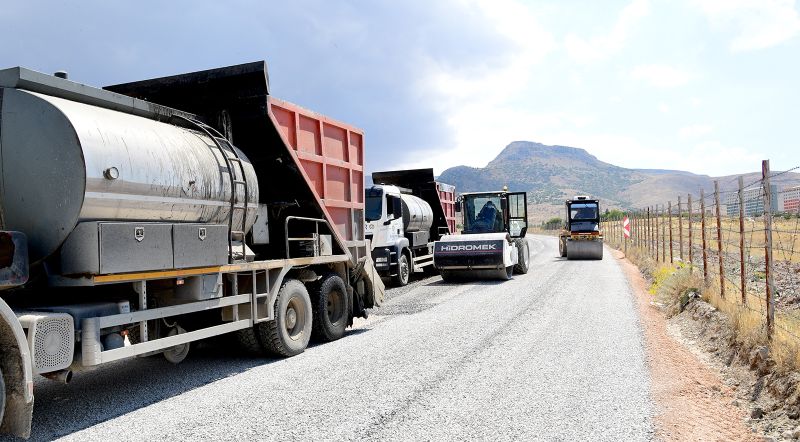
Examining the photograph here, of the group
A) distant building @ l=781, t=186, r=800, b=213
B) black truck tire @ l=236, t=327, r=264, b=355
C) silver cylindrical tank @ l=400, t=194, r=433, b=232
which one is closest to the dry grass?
distant building @ l=781, t=186, r=800, b=213

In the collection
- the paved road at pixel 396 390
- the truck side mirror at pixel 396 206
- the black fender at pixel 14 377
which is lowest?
the paved road at pixel 396 390

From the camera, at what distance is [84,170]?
4.96m

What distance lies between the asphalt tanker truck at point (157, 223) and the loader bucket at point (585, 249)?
58.9 feet

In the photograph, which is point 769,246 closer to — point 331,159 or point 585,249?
point 331,159

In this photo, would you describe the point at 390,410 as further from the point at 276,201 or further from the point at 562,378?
the point at 276,201

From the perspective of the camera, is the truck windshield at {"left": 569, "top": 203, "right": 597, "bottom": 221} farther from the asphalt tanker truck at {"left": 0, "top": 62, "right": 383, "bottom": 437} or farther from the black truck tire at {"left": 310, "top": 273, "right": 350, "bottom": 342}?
the asphalt tanker truck at {"left": 0, "top": 62, "right": 383, "bottom": 437}

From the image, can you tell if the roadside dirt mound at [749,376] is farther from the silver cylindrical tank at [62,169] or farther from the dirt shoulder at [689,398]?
the silver cylindrical tank at [62,169]

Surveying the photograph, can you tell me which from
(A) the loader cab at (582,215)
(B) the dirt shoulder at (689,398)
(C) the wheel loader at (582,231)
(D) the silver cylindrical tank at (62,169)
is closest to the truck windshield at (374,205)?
(B) the dirt shoulder at (689,398)

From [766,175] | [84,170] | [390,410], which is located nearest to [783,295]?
[766,175]

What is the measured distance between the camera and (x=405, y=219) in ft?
57.9

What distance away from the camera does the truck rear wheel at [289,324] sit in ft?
24.4

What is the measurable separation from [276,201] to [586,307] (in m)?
6.22

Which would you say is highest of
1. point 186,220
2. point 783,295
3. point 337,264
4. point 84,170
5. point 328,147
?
point 328,147

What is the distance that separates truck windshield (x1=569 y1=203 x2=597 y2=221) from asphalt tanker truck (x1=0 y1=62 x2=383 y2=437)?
1898 centimetres
